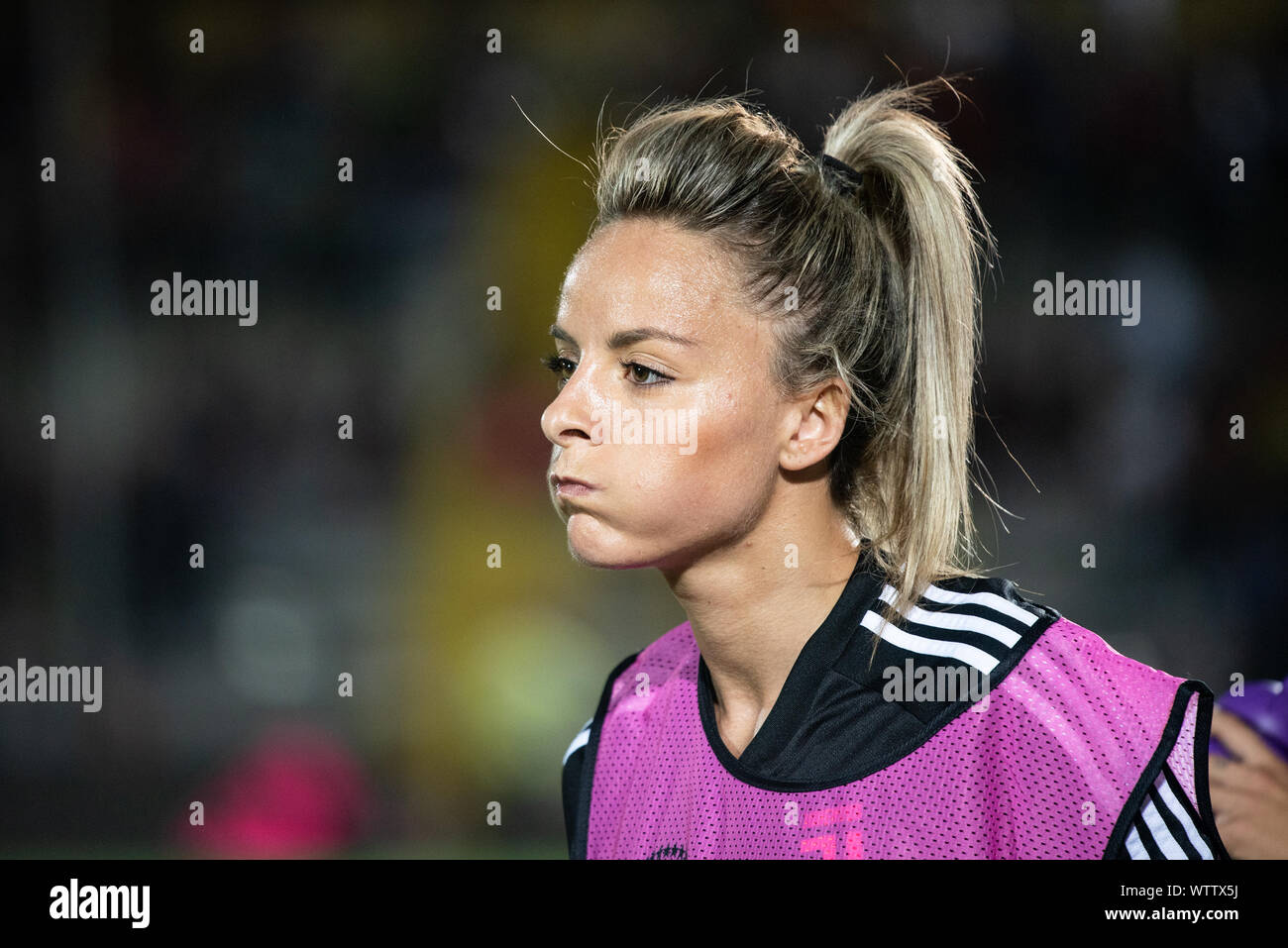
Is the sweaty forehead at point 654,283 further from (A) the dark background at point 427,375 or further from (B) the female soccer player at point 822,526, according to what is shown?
(A) the dark background at point 427,375

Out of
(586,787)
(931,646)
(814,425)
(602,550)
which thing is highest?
(814,425)

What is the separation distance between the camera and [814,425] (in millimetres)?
1670

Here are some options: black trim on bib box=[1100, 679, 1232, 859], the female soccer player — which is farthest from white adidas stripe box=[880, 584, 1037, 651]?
black trim on bib box=[1100, 679, 1232, 859]

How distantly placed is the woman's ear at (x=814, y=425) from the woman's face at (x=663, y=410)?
0.03 m

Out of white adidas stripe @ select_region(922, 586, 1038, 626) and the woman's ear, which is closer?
white adidas stripe @ select_region(922, 586, 1038, 626)

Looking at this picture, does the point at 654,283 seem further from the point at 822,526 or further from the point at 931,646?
the point at 931,646

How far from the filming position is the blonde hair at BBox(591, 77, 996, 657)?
5.41 feet

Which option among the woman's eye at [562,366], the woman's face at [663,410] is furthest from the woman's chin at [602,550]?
the woman's eye at [562,366]

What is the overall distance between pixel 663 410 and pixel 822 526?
13.0 inches

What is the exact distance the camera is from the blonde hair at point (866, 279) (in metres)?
1.65

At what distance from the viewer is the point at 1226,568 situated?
4.09m

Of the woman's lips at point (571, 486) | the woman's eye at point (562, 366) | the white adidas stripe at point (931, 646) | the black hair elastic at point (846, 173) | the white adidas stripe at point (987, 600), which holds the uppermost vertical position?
the black hair elastic at point (846, 173)

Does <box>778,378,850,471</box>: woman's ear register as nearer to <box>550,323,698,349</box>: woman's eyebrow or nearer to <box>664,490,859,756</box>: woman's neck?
<box>664,490,859,756</box>: woman's neck

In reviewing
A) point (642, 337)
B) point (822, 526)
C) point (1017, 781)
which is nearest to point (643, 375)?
point (642, 337)
